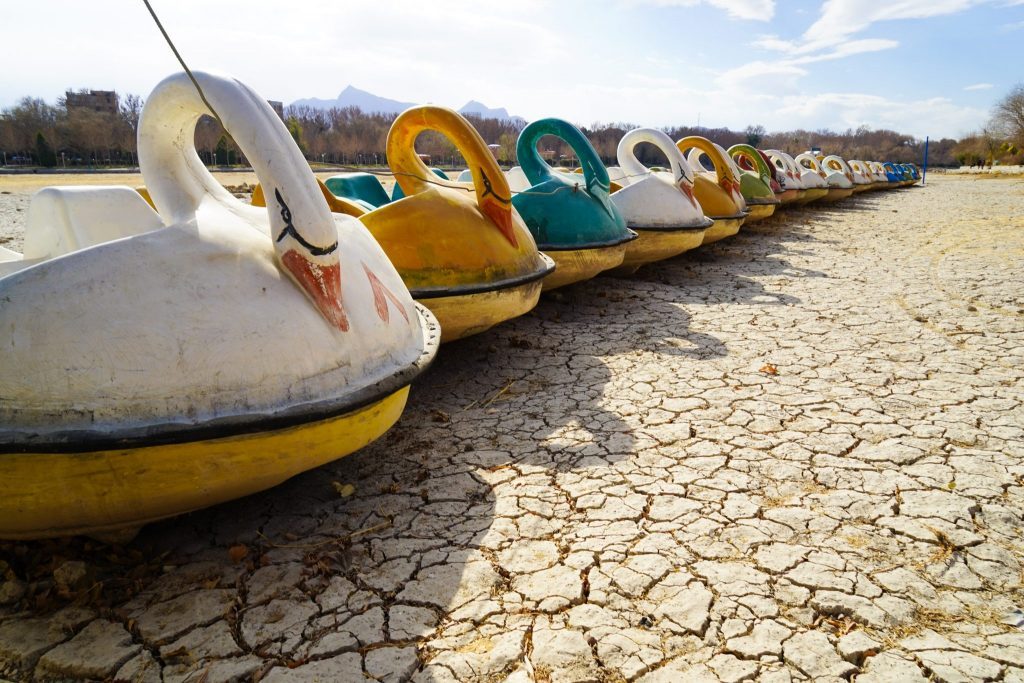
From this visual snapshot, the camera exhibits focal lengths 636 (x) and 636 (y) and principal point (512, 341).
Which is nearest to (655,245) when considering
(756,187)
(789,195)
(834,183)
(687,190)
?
(687,190)

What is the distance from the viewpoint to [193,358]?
1.87 meters

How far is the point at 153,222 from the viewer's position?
3.20m

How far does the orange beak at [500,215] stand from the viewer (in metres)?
4.23

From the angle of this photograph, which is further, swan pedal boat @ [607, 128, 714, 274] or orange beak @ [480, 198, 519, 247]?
swan pedal boat @ [607, 128, 714, 274]

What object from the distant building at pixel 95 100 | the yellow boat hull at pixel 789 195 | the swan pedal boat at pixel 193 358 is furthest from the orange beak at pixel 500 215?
the distant building at pixel 95 100

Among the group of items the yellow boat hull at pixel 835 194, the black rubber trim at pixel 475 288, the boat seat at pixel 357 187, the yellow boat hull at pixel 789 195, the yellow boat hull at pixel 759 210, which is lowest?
the black rubber trim at pixel 475 288

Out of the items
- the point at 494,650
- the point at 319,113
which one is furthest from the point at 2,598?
the point at 319,113

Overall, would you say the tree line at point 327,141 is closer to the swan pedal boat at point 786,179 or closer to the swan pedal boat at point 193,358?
the swan pedal boat at point 786,179

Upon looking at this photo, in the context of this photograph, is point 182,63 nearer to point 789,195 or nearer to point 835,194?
point 789,195

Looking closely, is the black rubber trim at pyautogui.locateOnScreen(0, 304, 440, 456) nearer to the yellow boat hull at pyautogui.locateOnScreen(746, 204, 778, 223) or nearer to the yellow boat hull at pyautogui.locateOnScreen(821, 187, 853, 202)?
the yellow boat hull at pyautogui.locateOnScreen(746, 204, 778, 223)

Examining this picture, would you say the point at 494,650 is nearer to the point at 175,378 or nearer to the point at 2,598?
the point at 175,378

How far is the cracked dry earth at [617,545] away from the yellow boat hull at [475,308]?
0.35m

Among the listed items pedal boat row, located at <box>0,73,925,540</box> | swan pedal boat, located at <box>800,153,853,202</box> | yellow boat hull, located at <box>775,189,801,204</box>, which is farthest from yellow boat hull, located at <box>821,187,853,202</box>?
pedal boat row, located at <box>0,73,925,540</box>

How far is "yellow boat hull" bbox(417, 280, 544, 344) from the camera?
3.86 metres
